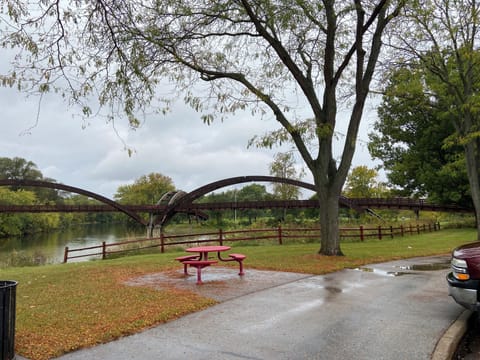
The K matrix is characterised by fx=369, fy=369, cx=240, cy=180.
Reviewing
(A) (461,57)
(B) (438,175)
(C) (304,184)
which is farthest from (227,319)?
(C) (304,184)

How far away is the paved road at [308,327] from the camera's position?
14.3ft

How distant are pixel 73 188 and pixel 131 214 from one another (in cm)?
988

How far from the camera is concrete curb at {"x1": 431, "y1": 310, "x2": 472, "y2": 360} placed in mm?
4296

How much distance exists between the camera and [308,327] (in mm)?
5301

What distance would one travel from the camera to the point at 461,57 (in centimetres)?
1705

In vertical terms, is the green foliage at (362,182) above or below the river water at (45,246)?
above

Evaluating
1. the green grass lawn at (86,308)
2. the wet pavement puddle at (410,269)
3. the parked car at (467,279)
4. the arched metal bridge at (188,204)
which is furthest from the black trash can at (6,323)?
the arched metal bridge at (188,204)

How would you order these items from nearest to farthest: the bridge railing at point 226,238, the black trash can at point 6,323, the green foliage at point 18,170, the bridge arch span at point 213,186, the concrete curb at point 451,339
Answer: the black trash can at point 6,323
the concrete curb at point 451,339
the bridge railing at point 226,238
the bridge arch span at point 213,186
the green foliage at point 18,170

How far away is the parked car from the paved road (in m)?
0.55

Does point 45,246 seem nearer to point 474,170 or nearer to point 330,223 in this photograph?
point 330,223

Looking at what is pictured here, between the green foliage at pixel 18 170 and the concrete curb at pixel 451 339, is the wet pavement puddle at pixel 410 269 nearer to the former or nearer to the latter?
the concrete curb at pixel 451 339

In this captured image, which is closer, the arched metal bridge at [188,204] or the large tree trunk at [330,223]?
the large tree trunk at [330,223]

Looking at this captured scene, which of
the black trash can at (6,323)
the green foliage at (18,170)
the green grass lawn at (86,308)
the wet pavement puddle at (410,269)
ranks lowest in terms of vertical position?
the wet pavement puddle at (410,269)

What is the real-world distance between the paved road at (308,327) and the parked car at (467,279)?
1.81 ft
